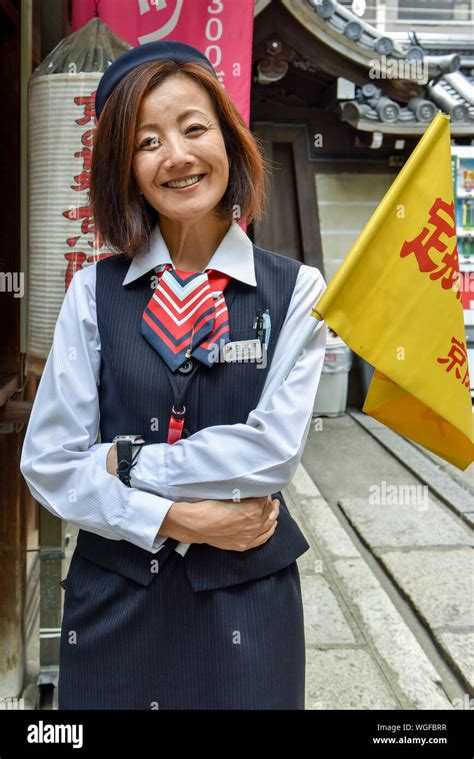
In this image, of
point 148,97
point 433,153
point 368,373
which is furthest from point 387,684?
point 368,373

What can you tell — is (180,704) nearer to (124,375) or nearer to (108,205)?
(124,375)

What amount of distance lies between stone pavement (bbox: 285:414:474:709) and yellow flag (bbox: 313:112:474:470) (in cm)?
228

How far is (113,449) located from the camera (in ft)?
5.62

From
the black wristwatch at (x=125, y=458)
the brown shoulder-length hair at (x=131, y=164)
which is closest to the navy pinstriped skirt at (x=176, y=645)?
the black wristwatch at (x=125, y=458)

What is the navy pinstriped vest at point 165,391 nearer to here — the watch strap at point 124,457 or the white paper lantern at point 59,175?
the watch strap at point 124,457

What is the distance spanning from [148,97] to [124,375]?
670mm

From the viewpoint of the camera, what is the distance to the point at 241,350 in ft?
5.72

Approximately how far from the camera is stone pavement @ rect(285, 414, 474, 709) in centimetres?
371

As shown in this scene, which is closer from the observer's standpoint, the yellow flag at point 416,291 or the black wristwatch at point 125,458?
the black wristwatch at point 125,458

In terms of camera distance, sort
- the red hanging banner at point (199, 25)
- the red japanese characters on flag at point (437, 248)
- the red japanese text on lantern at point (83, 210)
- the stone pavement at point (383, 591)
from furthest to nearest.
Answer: the stone pavement at point (383, 591)
the red hanging banner at point (199, 25)
the red japanese text on lantern at point (83, 210)
the red japanese characters on flag at point (437, 248)

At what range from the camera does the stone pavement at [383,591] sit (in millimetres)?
3715

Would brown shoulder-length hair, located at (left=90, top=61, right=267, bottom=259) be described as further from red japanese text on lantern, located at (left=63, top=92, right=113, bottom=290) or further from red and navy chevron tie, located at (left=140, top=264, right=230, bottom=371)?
red japanese text on lantern, located at (left=63, top=92, right=113, bottom=290)

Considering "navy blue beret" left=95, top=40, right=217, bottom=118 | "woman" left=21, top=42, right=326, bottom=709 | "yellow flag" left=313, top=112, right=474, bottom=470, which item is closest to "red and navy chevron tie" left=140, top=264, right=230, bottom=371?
"woman" left=21, top=42, right=326, bottom=709

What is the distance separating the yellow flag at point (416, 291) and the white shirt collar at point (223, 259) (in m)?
0.24
